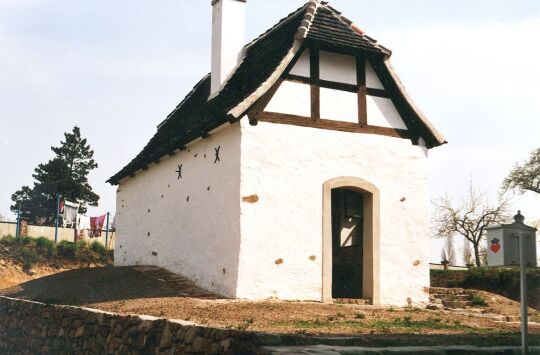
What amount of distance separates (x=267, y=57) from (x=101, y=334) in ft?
24.3

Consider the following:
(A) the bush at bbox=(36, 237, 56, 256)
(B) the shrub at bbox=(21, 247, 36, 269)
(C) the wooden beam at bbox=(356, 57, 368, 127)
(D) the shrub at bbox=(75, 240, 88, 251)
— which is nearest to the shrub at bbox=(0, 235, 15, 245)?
(B) the shrub at bbox=(21, 247, 36, 269)

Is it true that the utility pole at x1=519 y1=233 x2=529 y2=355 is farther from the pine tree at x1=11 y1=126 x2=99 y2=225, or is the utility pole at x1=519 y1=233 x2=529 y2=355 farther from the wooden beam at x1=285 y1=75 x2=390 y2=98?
the pine tree at x1=11 y1=126 x2=99 y2=225

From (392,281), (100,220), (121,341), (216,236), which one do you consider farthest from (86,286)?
(100,220)

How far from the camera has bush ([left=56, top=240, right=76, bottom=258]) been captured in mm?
28292

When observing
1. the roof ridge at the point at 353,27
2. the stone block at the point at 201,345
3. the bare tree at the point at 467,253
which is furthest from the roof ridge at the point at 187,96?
the bare tree at the point at 467,253

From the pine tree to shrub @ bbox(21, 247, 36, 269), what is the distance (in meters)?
14.3

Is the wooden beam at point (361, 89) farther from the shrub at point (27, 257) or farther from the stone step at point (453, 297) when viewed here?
the shrub at point (27, 257)

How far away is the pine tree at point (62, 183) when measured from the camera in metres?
42.8

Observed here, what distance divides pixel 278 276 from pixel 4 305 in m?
6.72

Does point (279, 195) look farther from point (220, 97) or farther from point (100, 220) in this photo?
point (100, 220)

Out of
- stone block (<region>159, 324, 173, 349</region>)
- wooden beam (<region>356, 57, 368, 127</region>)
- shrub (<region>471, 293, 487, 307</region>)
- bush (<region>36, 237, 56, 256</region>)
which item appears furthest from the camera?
bush (<region>36, 237, 56, 256</region>)

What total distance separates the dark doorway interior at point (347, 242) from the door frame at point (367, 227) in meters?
0.48

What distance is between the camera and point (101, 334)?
9.95m

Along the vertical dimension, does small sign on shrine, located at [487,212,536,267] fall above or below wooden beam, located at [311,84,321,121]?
below
